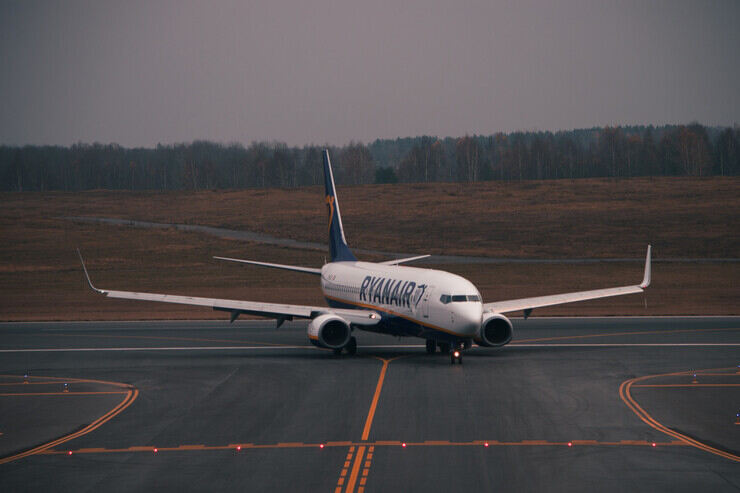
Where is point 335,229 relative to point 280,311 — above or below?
above

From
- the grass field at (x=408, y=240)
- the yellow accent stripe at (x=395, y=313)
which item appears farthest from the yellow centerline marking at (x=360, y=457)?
the grass field at (x=408, y=240)

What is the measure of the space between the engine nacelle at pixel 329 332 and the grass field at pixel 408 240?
89.4ft

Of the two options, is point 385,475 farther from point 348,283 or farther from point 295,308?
point 348,283

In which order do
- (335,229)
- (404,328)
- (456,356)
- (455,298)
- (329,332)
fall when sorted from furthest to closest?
(335,229) → (329,332) → (404,328) → (456,356) → (455,298)

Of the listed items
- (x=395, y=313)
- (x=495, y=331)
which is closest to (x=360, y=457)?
(x=495, y=331)

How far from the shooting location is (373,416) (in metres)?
29.6

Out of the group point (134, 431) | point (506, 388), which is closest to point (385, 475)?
point (134, 431)

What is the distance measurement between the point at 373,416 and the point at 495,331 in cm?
1441

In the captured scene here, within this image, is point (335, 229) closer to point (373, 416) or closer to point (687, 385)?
point (687, 385)

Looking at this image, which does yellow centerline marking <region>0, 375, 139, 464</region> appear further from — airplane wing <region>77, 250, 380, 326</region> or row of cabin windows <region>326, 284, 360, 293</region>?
row of cabin windows <region>326, 284, 360, 293</region>

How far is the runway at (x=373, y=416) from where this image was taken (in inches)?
872

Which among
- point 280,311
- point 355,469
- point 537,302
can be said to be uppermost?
point 537,302

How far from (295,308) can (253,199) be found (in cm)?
14478

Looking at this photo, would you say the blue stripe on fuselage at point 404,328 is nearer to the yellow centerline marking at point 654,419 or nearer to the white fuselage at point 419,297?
the white fuselage at point 419,297
